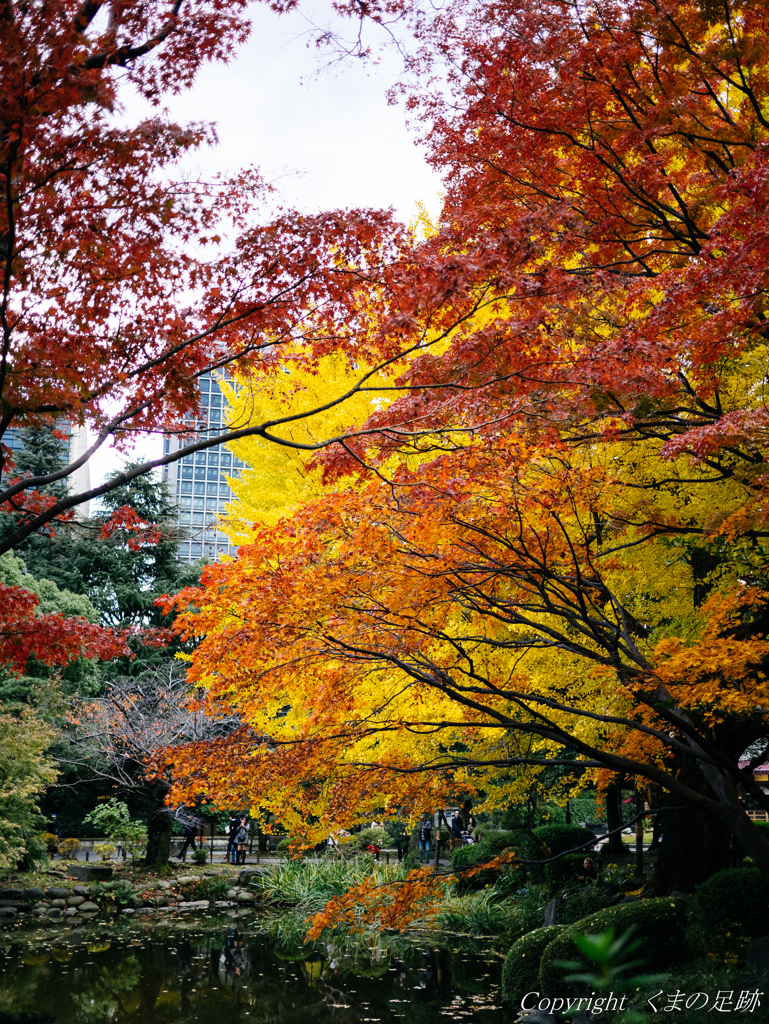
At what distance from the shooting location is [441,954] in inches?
446

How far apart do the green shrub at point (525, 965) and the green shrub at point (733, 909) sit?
1.70 m

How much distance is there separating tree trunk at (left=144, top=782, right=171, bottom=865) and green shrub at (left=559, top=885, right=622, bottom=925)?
11.6 meters

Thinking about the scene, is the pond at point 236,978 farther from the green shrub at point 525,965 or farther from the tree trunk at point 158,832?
the tree trunk at point 158,832

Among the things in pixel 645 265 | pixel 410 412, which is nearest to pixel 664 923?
pixel 410 412

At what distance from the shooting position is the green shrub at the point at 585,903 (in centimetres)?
975

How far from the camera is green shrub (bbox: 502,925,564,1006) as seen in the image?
8258 mm

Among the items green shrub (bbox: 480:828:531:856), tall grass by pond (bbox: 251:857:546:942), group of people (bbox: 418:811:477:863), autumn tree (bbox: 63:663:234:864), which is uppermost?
autumn tree (bbox: 63:663:234:864)

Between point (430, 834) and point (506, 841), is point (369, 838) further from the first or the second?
point (506, 841)

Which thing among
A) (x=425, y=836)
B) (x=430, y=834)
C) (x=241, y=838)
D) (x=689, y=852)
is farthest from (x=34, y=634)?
(x=430, y=834)

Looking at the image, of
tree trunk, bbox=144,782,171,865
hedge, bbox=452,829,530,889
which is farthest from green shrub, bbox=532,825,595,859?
tree trunk, bbox=144,782,171,865

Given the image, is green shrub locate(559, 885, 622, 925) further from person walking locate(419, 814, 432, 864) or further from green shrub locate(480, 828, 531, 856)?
person walking locate(419, 814, 432, 864)

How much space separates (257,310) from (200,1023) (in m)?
7.65

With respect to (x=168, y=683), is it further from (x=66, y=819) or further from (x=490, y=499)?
(x=490, y=499)

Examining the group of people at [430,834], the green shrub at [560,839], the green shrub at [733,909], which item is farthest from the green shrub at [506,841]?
the green shrub at [733,909]
